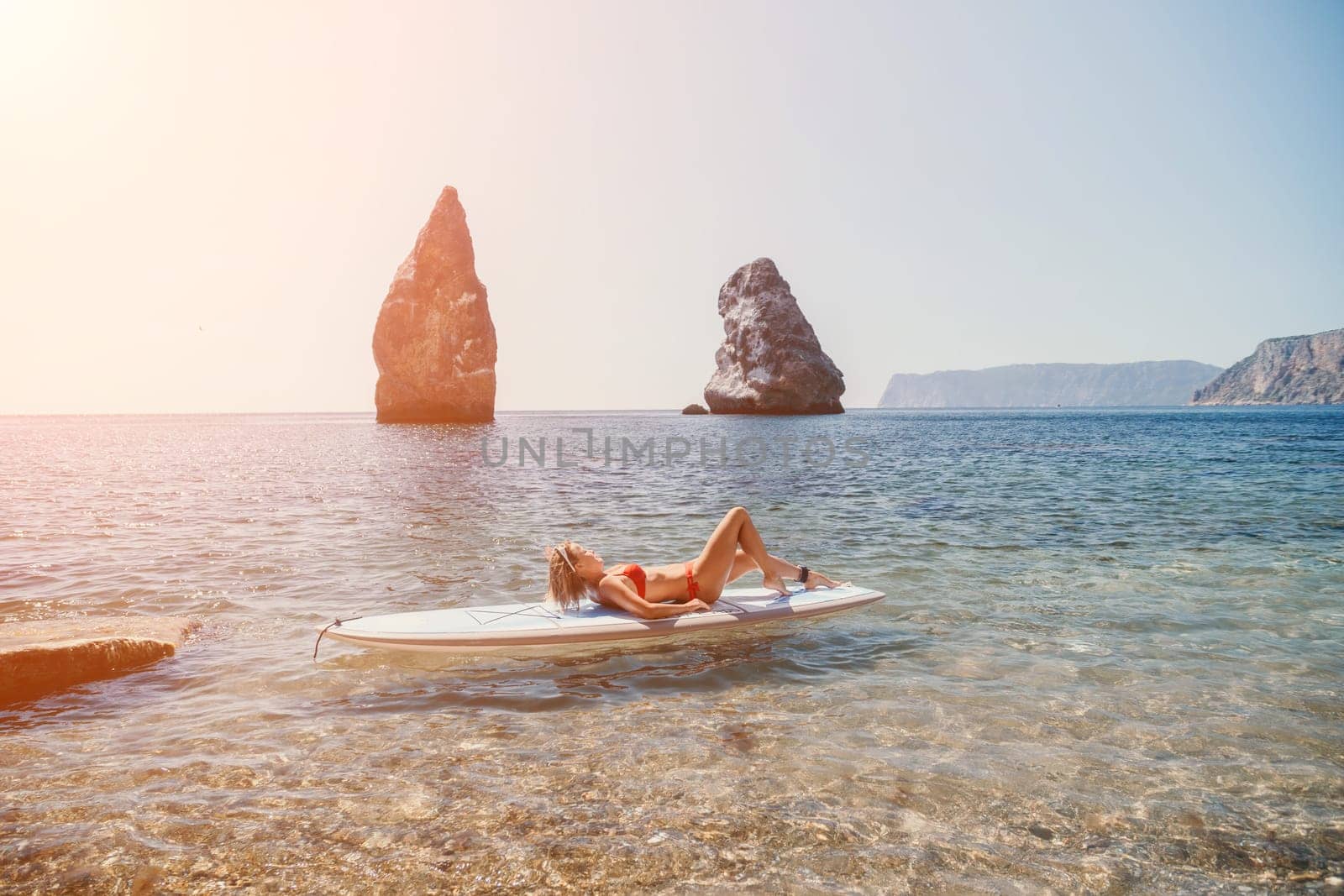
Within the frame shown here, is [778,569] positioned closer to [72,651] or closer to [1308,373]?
[72,651]

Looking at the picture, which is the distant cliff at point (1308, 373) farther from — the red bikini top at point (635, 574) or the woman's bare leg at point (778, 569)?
the red bikini top at point (635, 574)

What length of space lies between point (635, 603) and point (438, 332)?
81170 mm

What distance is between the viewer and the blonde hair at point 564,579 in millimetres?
7812

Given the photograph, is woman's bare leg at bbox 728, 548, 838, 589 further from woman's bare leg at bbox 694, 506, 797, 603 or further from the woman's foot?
woman's bare leg at bbox 694, 506, 797, 603

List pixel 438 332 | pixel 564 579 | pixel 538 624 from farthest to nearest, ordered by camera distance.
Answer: pixel 438 332, pixel 564 579, pixel 538 624

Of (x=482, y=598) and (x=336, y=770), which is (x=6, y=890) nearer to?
(x=336, y=770)

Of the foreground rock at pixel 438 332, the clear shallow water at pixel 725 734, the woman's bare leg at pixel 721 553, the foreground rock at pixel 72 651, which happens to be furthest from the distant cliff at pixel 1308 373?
the foreground rock at pixel 72 651

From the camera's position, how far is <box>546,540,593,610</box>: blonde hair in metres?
7.81

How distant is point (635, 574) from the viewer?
7887mm

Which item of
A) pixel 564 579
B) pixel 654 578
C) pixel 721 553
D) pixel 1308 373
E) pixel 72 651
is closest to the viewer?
pixel 72 651

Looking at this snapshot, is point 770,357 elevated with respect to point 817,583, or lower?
elevated

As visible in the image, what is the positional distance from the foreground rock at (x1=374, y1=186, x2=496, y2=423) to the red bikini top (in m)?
79.5

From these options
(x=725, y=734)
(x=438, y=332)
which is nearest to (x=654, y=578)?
(x=725, y=734)

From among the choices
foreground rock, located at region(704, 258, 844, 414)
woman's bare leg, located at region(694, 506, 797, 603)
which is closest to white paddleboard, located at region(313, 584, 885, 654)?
woman's bare leg, located at region(694, 506, 797, 603)
